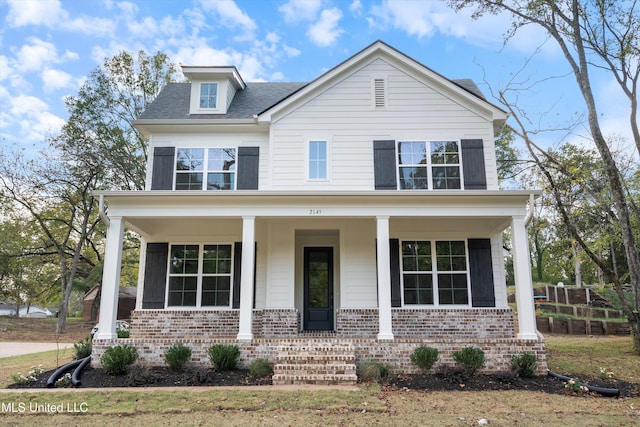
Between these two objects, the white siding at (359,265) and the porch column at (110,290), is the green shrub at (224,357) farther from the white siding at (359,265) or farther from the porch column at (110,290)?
the white siding at (359,265)

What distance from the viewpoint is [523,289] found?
29.1 feet

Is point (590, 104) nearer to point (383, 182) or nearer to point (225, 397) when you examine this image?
point (383, 182)

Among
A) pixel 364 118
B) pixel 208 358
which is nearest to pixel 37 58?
pixel 364 118

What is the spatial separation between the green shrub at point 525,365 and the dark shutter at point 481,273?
230 centimetres

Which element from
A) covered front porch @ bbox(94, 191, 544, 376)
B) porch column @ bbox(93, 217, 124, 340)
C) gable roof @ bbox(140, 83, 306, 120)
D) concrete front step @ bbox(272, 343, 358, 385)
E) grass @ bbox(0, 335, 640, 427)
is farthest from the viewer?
gable roof @ bbox(140, 83, 306, 120)

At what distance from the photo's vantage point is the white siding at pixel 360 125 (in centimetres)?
1091

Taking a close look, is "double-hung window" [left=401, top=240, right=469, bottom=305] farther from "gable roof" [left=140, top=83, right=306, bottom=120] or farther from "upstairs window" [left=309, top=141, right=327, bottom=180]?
"gable roof" [left=140, top=83, right=306, bottom=120]

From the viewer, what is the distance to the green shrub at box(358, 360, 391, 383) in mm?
7703

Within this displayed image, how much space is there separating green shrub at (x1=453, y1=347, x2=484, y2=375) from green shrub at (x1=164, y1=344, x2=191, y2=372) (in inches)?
213

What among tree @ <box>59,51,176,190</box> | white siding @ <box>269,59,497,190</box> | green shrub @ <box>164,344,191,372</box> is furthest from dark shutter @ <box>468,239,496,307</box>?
tree @ <box>59,51,176,190</box>

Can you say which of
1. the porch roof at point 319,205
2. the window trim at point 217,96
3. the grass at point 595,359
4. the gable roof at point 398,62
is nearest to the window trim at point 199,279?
the porch roof at point 319,205

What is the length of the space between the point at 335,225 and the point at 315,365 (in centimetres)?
411

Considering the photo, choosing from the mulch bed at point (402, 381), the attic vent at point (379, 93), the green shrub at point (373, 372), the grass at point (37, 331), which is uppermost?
the attic vent at point (379, 93)

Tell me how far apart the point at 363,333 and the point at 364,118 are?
18.6 ft
